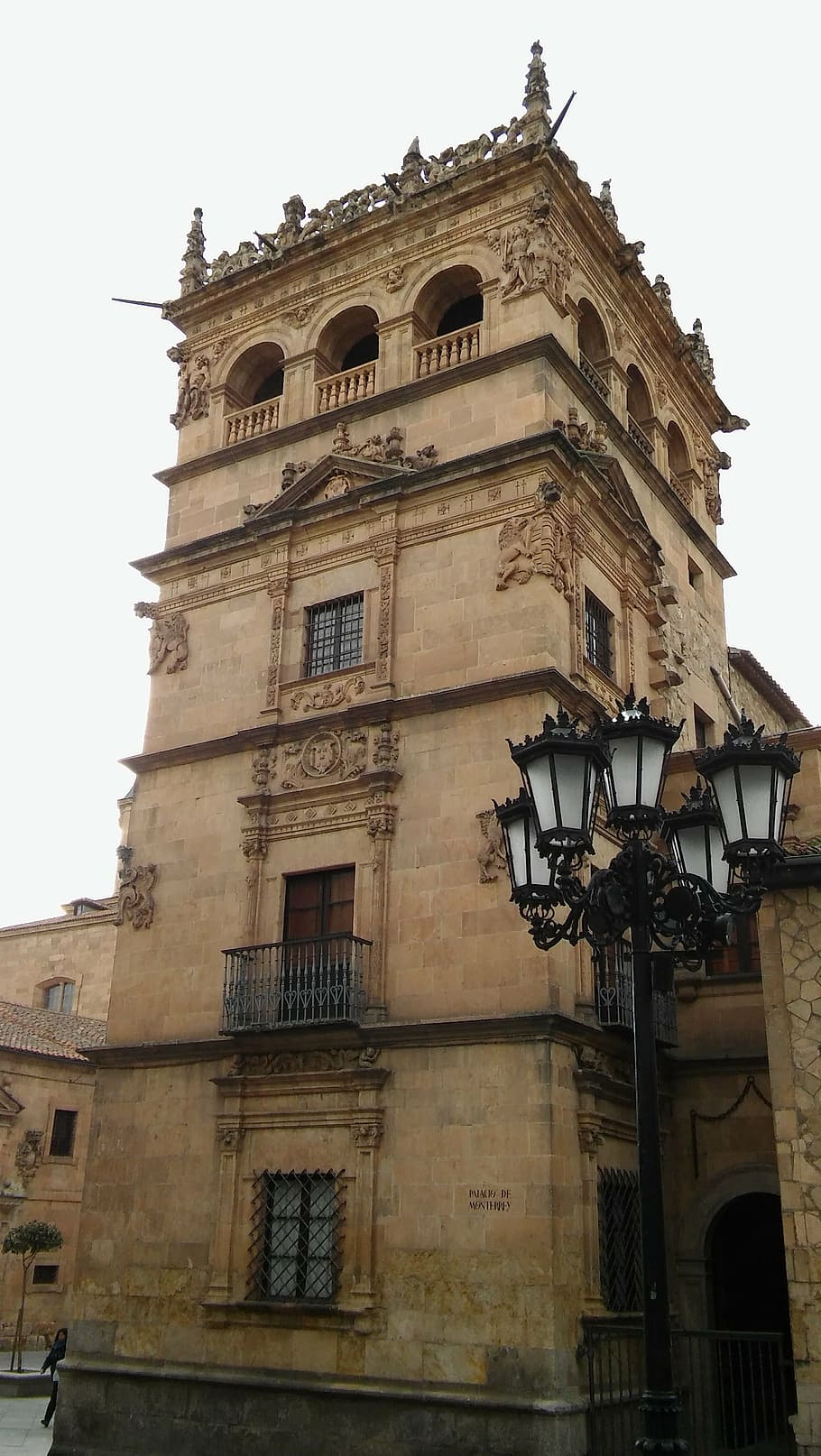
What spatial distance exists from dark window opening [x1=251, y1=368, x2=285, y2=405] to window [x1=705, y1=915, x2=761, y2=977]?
11.9 m

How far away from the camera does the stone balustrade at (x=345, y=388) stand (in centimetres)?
2048

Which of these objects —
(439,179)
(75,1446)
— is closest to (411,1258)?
(75,1446)

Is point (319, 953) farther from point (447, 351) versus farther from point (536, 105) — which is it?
point (536, 105)

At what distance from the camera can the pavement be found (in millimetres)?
17375

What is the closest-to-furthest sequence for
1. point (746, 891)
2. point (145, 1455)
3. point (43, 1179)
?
point (746, 891) → point (145, 1455) → point (43, 1179)

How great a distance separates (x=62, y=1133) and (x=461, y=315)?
20373 mm

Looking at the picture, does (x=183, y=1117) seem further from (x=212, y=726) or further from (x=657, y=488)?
(x=657, y=488)

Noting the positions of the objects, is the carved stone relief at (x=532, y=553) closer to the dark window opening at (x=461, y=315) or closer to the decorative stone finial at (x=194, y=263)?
the dark window opening at (x=461, y=315)

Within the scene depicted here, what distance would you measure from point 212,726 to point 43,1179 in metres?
15.1

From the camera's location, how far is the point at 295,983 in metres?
16.6

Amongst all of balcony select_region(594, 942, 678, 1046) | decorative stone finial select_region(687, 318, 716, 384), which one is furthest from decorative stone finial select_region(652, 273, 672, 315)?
balcony select_region(594, 942, 678, 1046)

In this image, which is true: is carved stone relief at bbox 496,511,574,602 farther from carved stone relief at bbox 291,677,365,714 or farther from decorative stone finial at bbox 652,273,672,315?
decorative stone finial at bbox 652,273,672,315

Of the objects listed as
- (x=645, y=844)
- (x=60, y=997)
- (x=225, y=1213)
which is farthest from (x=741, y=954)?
(x=60, y=997)

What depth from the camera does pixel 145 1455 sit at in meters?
15.8
